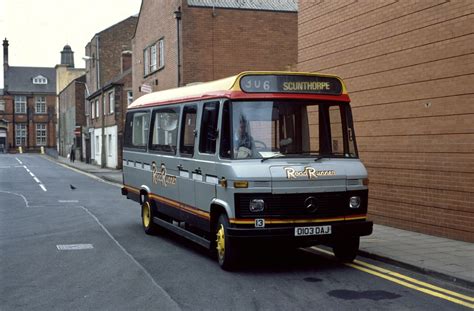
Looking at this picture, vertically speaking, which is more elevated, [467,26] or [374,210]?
[467,26]

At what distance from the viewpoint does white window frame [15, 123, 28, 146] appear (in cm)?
9958

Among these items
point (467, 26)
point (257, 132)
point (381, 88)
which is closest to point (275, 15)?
point (381, 88)

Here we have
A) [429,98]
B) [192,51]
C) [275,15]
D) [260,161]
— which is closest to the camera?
[260,161]

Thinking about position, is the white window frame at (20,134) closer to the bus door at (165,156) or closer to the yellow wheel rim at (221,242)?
the bus door at (165,156)

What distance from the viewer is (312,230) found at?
27.2ft

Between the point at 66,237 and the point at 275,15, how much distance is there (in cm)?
2001

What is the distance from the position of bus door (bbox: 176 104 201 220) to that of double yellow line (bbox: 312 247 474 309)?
8.94ft

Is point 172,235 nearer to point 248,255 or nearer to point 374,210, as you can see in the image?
point 248,255

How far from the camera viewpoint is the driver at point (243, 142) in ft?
27.6

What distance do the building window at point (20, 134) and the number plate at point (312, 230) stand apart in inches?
3868

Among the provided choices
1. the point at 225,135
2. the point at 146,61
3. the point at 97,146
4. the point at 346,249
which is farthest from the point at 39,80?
the point at 346,249

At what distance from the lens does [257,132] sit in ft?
27.8

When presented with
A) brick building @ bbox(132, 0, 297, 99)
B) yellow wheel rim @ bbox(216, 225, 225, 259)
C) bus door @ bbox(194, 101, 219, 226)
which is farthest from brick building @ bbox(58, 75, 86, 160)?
yellow wheel rim @ bbox(216, 225, 225, 259)

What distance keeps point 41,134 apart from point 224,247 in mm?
98287
